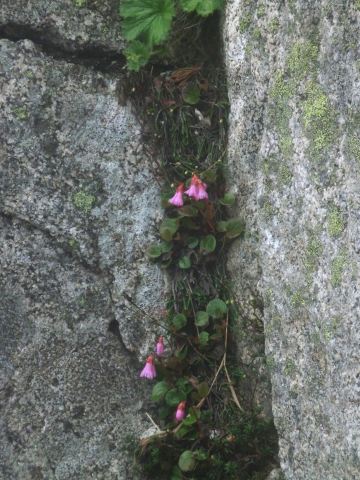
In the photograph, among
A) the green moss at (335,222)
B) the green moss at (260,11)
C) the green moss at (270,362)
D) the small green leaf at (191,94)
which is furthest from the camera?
the small green leaf at (191,94)

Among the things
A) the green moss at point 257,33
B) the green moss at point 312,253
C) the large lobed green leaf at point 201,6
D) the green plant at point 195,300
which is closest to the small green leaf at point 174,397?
the green plant at point 195,300

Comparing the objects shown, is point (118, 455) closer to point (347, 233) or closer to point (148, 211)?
point (148, 211)

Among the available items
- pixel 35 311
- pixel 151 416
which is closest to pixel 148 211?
pixel 35 311

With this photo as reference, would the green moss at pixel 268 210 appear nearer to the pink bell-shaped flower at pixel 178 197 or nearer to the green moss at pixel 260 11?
the pink bell-shaped flower at pixel 178 197

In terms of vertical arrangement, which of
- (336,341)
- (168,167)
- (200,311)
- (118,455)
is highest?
(168,167)

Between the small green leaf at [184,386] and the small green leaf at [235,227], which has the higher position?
the small green leaf at [235,227]

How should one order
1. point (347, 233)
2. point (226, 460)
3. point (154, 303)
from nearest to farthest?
1. point (347, 233)
2. point (226, 460)
3. point (154, 303)

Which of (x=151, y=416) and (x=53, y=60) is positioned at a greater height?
(x=53, y=60)
